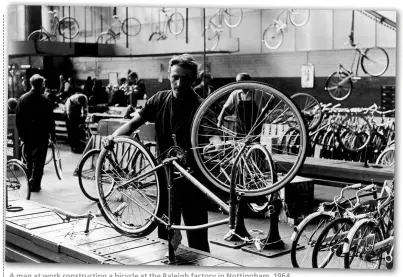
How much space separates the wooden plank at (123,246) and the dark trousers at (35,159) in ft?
11.9

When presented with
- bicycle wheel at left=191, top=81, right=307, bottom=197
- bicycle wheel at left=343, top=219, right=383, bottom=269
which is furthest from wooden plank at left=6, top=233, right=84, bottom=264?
bicycle wheel at left=343, top=219, right=383, bottom=269

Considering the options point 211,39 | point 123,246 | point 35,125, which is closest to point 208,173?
point 123,246

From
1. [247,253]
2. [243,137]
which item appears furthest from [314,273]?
[247,253]

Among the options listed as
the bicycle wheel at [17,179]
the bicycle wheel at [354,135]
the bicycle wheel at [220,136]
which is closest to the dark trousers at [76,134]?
the bicycle wheel at [17,179]

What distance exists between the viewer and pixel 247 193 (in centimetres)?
383

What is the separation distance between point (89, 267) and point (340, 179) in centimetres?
368

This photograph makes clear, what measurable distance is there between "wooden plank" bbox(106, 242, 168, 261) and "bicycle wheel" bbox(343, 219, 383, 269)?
145cm

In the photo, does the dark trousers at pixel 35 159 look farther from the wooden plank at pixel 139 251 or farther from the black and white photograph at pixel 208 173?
the wooden plank at pixel 139 251

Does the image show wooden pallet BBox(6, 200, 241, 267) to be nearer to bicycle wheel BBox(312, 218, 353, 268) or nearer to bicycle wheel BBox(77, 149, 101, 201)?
bicycle wheel BBox(312, 218, 353, 268)

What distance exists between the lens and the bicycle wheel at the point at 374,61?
1186 cm

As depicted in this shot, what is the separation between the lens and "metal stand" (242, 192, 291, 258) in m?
5.76

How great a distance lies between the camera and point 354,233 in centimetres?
446

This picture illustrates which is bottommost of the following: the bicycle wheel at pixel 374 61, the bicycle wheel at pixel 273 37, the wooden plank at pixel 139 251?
the wooden plank at pixel 139 251

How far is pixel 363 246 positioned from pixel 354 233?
0.14 m
